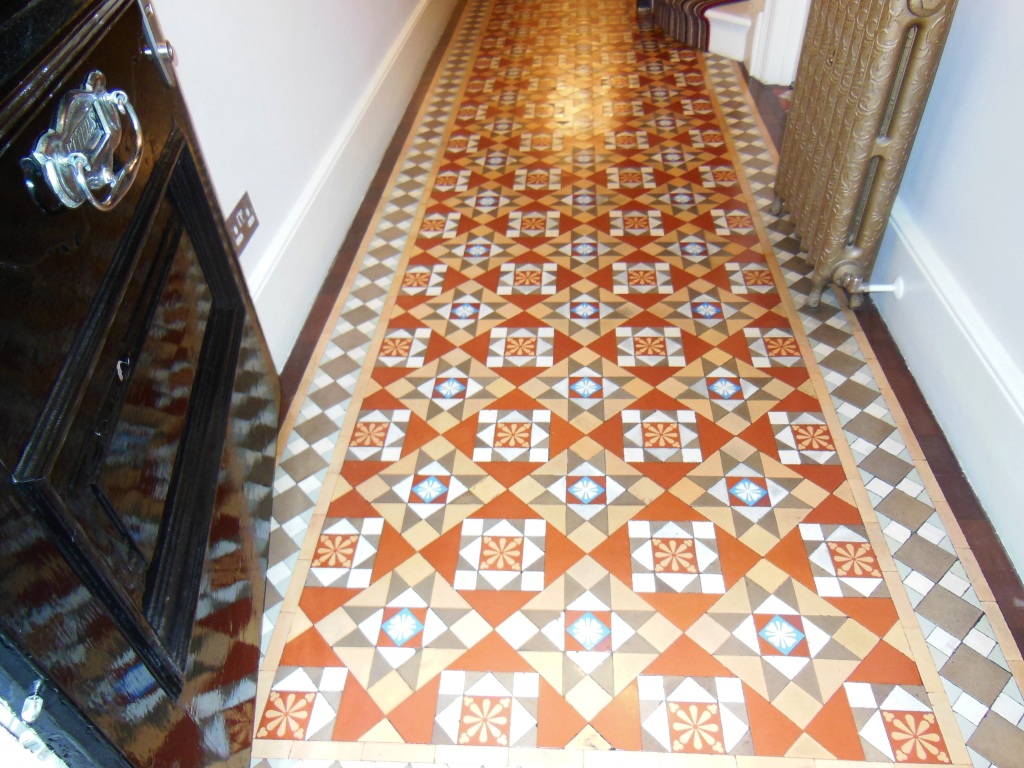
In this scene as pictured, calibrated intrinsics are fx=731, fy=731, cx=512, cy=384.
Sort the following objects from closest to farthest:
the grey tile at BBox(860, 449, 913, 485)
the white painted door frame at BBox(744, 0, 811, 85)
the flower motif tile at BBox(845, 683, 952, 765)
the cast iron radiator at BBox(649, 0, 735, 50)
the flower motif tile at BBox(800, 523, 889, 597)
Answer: the flower motif tile at BBox(845, 683, 952, 765), the flower motif tile at BBox(800, 523, 889, 597), the grey tile at BBox(860, 449, 913, 485), the white painted door frame at BBox(744, 0, 811, 85), the cast iron radiator at BBox(649, 0, 735, 50)

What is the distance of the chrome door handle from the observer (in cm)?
98

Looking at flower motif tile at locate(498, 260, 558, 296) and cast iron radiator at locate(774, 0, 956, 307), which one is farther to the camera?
flower motif tile at locate(498, 260, 558, 296)

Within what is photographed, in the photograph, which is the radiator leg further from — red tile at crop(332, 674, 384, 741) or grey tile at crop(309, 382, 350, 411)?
red tile at crop(332, 674, 384, 741)

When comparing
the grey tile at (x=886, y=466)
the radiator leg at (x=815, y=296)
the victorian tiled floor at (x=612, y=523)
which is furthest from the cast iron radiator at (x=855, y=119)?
the grey tile at (x=886, y=466)

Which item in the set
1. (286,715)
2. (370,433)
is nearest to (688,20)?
(370,433)

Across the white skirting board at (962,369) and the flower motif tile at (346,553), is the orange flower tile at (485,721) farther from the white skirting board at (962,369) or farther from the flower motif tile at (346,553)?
the white skirting board at (962,369)

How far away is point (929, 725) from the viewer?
54.4 inches

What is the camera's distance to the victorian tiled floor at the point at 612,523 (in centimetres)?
142

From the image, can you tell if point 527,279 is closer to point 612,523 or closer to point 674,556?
point 612,523

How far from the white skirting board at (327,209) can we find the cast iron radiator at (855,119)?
1.61 m

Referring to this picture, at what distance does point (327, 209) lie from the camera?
2.63 metres

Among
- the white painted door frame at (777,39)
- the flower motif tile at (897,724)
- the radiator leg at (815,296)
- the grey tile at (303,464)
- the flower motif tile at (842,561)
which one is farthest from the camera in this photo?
the white painted door frame at (777,39)

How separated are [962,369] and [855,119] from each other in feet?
2.24

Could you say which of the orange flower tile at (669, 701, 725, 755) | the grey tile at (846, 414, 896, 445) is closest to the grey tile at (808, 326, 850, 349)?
the grey tile at (846, 414, 896, 445)
